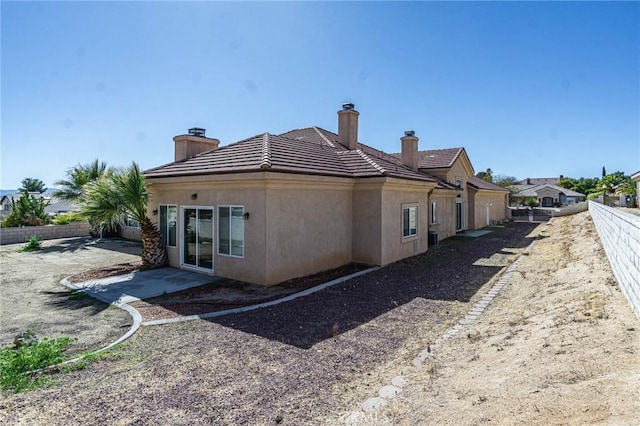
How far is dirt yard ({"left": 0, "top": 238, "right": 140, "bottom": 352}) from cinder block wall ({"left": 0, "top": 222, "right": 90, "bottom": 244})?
20.8 feet

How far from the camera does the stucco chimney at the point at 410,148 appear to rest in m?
22.6

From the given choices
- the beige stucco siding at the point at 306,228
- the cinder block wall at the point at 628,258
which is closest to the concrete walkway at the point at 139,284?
the beige stucco siding at the point at 306,228

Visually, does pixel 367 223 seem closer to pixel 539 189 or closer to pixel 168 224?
pixel 168 224

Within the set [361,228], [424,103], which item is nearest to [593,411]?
[361,228]

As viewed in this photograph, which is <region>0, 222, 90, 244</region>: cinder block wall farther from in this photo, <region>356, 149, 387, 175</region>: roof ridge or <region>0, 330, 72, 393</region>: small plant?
<region>356, 149, 387, 175</region>: roof ridge

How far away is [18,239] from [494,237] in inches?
1325

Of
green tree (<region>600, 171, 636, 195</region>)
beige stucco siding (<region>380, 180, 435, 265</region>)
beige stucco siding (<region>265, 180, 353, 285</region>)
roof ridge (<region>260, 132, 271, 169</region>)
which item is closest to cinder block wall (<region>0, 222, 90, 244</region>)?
roof ridge (<region>260, 132, 271, 169</region>)

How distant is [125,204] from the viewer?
14211 mm

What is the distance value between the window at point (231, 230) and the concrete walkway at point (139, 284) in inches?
50.8

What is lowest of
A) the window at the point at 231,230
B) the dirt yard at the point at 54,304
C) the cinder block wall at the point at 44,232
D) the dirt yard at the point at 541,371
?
the dirt yard at the point at 54,304

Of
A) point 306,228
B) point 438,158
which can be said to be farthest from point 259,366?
point 438,158

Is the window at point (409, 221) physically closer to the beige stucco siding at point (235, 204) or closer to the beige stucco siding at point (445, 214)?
the beige stucco siding at point (445, 214)

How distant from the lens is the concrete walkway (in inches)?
425

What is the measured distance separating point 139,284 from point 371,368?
369 inches
